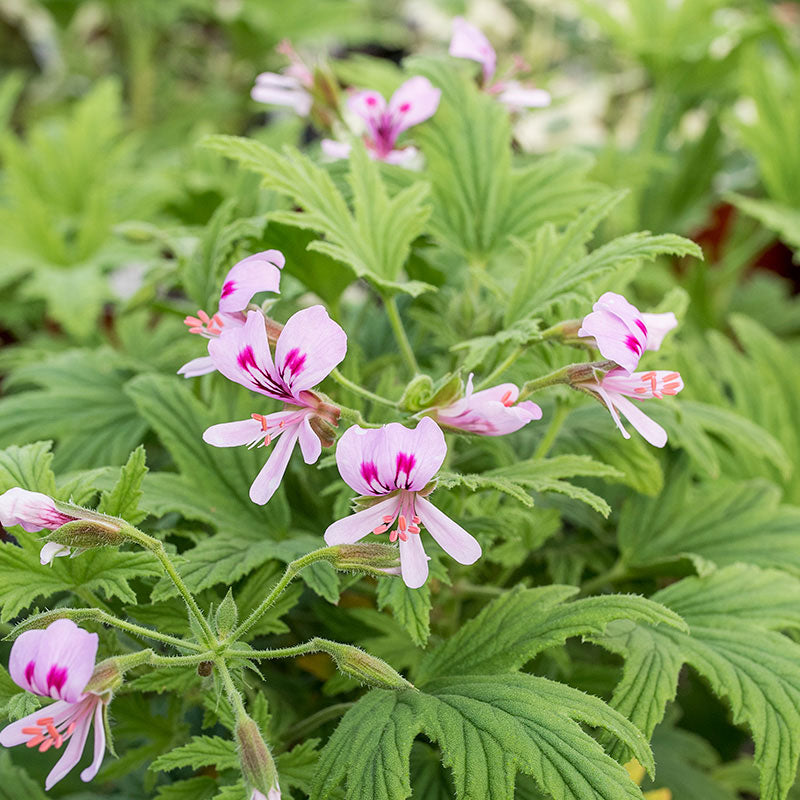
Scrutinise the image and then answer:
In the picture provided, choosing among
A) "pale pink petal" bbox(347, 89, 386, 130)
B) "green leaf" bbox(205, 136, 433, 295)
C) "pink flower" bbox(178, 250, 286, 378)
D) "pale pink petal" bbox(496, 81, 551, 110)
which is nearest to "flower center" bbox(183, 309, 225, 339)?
"pink flower" bbox(178, 250, 286, 378)

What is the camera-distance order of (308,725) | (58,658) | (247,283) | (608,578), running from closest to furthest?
(58,658) → (247,283) → (308,725) → (608,578)

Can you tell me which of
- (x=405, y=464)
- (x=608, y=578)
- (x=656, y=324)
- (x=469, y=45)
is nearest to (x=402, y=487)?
(x=405, y=464)

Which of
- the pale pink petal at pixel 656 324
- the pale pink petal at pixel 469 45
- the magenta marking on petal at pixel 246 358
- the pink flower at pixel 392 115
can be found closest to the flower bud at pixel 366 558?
the magenta marking on petal at pixel 246 358

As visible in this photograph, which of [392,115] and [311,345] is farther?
[392,115]

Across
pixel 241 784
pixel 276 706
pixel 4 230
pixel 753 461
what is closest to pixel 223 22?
pixel 4 230

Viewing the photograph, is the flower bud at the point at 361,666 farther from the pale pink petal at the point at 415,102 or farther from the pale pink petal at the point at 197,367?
the pale pink petal at the point at 415,102

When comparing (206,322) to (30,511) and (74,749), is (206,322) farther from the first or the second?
(74,749)

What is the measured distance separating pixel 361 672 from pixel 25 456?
27cm

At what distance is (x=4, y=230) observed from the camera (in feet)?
4.49

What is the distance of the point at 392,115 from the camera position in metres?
0.87

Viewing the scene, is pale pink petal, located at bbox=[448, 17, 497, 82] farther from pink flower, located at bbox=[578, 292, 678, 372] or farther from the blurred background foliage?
pink flower, located at bbox=[578, 292, 678, 372]

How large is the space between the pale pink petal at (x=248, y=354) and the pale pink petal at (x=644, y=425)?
0.70 feet

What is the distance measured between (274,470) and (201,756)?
0.61 ft

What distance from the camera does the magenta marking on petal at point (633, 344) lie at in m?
0.57
